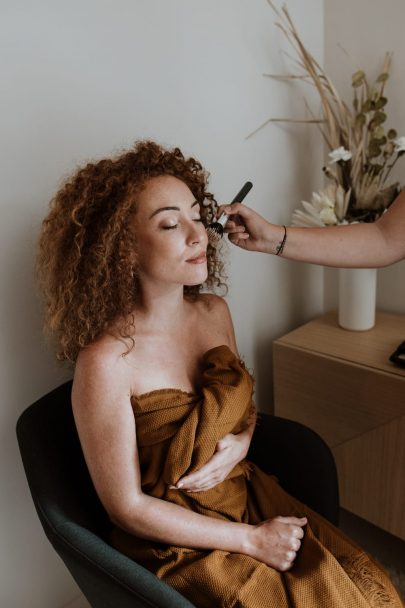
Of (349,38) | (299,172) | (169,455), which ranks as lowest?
(169,455)

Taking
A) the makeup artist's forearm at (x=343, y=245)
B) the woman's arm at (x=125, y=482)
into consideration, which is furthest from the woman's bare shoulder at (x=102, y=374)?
the makeup artist's forearm at (x=343, y=245)

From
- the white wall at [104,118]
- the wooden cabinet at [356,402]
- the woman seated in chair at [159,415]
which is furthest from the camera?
the wooden cabinet at [356,402]

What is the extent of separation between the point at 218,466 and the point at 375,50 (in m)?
1.45

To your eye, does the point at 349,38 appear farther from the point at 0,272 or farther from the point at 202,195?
the point at 0,272

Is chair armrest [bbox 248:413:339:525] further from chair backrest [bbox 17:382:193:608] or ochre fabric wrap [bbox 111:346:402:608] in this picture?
chair backrest [bbox 17:382:193:608]

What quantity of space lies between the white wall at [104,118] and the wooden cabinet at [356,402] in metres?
0.25

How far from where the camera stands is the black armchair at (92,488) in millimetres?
819

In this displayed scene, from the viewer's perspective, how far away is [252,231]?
1.24 m

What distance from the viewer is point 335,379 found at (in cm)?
152

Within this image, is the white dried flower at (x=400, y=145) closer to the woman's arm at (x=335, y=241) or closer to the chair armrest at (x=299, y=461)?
the woman's arm at (x=335, y=241)

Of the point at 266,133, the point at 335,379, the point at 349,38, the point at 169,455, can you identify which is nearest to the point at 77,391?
the point at 169,455

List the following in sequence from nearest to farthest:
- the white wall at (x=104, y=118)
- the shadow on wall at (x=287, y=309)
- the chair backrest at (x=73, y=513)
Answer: the chair backrest at (x=73, y=513) → the white wall at (x=104, y=118) → the shadow on wall at (x=287, y=309)

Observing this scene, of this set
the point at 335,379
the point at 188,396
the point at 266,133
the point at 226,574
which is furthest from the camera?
the point at 266,133

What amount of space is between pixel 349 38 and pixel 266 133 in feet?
1.47
